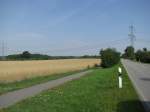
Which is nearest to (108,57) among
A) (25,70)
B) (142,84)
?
(25,70)

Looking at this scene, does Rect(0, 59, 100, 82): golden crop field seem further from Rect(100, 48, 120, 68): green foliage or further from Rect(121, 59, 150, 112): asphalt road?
Rect(100, 48, 120, 68): green foliage

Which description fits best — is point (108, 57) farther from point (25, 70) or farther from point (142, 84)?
point (142, 84)

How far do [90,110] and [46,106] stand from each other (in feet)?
5.24

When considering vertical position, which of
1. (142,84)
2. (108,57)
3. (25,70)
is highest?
(108,57)

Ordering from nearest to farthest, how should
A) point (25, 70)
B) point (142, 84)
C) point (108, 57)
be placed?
point (142, 84) < point (25, 70) < point (108, 57)

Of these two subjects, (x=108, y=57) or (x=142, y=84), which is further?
(x=108, y=57)

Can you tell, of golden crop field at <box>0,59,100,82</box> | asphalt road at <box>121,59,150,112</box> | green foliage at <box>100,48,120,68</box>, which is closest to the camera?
asphalt road at <box>121,59,150,112</box>

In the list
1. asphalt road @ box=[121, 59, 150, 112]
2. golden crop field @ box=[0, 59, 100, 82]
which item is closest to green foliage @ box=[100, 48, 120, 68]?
golden crop field @ box=[0, 59, 100, 82]

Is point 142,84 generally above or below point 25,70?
below

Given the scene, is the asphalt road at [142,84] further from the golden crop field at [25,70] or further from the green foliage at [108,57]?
the green foliage at [108,57]

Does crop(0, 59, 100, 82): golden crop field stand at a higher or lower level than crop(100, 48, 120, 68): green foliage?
lower

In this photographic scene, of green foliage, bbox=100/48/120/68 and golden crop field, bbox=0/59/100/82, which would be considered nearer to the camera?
golden crop field, bbox=0/59/100/82

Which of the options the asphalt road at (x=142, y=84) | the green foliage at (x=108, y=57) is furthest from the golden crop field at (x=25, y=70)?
the green foliage at (x=108, y=57)

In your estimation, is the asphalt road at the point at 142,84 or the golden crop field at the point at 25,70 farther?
the golden crop field at the point at 25,70
